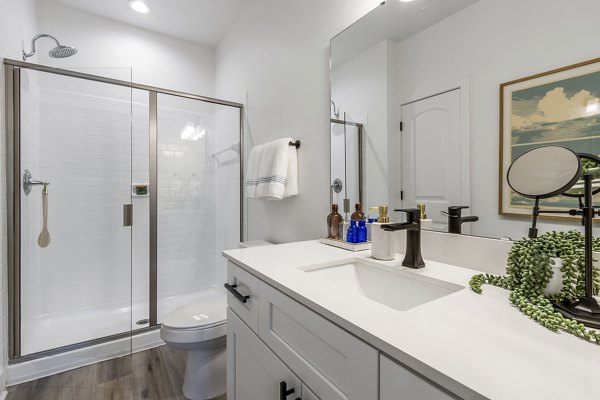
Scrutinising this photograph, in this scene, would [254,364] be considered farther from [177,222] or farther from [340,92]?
[177,222]

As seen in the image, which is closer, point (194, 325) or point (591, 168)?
point (591, 168)

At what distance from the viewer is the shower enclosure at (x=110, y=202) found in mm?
1801

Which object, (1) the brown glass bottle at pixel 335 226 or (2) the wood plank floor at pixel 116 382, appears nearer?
(1) the brown glass bottle at pixel 335 226

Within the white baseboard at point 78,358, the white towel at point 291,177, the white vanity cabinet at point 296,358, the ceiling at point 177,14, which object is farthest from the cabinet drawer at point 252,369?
the ceiling at point 177,14

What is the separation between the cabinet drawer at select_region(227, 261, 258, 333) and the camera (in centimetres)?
94

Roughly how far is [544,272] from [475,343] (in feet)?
0.95

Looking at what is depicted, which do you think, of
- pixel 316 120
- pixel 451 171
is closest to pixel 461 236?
pixel 451 171

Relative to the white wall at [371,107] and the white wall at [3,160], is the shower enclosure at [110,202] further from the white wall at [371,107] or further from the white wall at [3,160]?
the white wall at [371,107]

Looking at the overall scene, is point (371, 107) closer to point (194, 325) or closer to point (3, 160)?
point (194, 325)

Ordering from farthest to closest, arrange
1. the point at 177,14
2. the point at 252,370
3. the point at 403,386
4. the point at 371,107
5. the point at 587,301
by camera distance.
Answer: the point at 177,14
the point at 371,107
the point at 252,370
the point at 587,301
the point at 403,386

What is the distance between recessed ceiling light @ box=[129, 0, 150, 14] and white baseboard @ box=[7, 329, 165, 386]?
2489 millimetres

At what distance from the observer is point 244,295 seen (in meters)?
1.01

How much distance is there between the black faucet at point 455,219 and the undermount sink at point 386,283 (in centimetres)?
24

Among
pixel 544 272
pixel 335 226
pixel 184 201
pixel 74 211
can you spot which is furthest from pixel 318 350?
pixel 74 211
